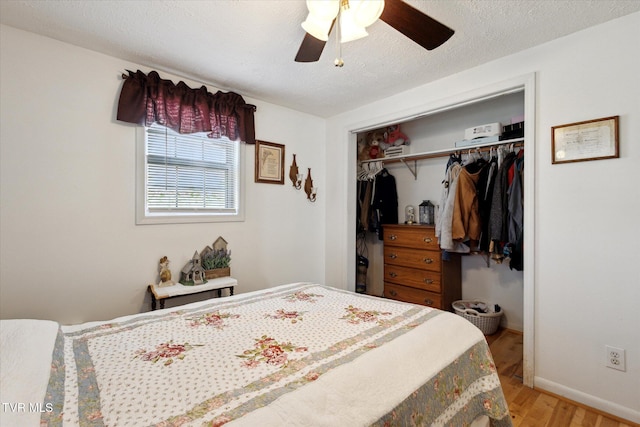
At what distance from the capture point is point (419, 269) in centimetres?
321

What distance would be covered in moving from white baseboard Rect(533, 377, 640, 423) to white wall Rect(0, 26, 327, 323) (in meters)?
2.77

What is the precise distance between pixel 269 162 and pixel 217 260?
111 centimetres

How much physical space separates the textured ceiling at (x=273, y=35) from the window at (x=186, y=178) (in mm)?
538

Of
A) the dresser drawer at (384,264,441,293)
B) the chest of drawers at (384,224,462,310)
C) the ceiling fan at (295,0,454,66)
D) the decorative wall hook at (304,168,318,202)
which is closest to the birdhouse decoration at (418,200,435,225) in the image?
the chest of drawers at (384,224,462,310)

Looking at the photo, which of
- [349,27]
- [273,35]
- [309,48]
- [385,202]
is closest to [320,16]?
[349,27]

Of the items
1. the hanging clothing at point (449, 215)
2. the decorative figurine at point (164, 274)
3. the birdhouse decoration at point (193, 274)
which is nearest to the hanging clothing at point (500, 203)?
the hanging clothing at point (449, 215)

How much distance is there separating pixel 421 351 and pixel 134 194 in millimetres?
2211

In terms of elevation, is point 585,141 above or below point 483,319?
above

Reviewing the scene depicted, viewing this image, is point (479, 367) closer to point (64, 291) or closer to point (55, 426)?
point (55, 426)

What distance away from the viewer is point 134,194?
2.25 m

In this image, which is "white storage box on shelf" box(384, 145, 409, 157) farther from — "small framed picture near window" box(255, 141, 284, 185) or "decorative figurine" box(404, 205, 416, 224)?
"small framed picture near window" box(255, 141, 284, 185)

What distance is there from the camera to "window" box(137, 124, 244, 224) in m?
2.35

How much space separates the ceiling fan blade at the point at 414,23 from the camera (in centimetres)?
130

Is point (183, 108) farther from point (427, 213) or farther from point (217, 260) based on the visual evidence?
point (427, 213)
